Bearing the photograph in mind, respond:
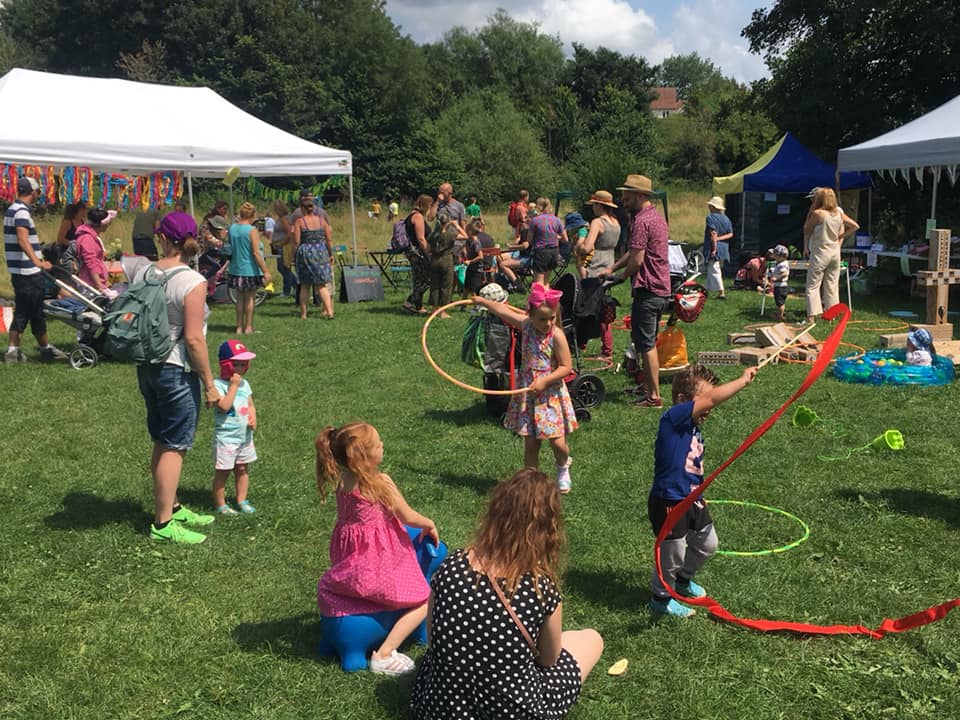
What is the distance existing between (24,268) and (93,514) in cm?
519

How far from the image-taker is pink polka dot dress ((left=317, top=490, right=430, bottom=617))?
139 inches

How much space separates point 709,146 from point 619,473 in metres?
44.3

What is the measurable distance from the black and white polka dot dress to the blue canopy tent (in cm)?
1646

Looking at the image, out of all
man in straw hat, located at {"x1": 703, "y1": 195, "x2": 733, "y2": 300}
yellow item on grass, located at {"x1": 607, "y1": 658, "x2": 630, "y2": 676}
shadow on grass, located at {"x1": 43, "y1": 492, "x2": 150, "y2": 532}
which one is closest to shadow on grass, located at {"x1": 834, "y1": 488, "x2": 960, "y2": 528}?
yellow item on grass, located at {"x1": 607, "y1": 658, "x2": 630, "y2": 676}

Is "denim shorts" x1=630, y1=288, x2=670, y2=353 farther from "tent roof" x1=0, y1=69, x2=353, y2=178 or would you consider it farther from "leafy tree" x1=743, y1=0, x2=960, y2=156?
"leafy tree" x1=743, y1=0, x2=960, y2=156

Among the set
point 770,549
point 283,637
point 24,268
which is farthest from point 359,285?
point 283,637

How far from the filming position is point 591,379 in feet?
24.3

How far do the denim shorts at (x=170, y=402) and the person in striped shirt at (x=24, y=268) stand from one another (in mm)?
5341

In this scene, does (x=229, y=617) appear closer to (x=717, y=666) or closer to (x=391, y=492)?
(x=391, y=492)

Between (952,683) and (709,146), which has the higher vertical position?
(709,146)

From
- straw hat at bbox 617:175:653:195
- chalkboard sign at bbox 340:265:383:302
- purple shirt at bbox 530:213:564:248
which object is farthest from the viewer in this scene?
chalkboard sign at bbox 340:265:383:302

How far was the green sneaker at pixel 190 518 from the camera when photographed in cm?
509

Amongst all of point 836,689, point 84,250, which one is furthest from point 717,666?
point 84,250

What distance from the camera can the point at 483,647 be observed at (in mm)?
2787
